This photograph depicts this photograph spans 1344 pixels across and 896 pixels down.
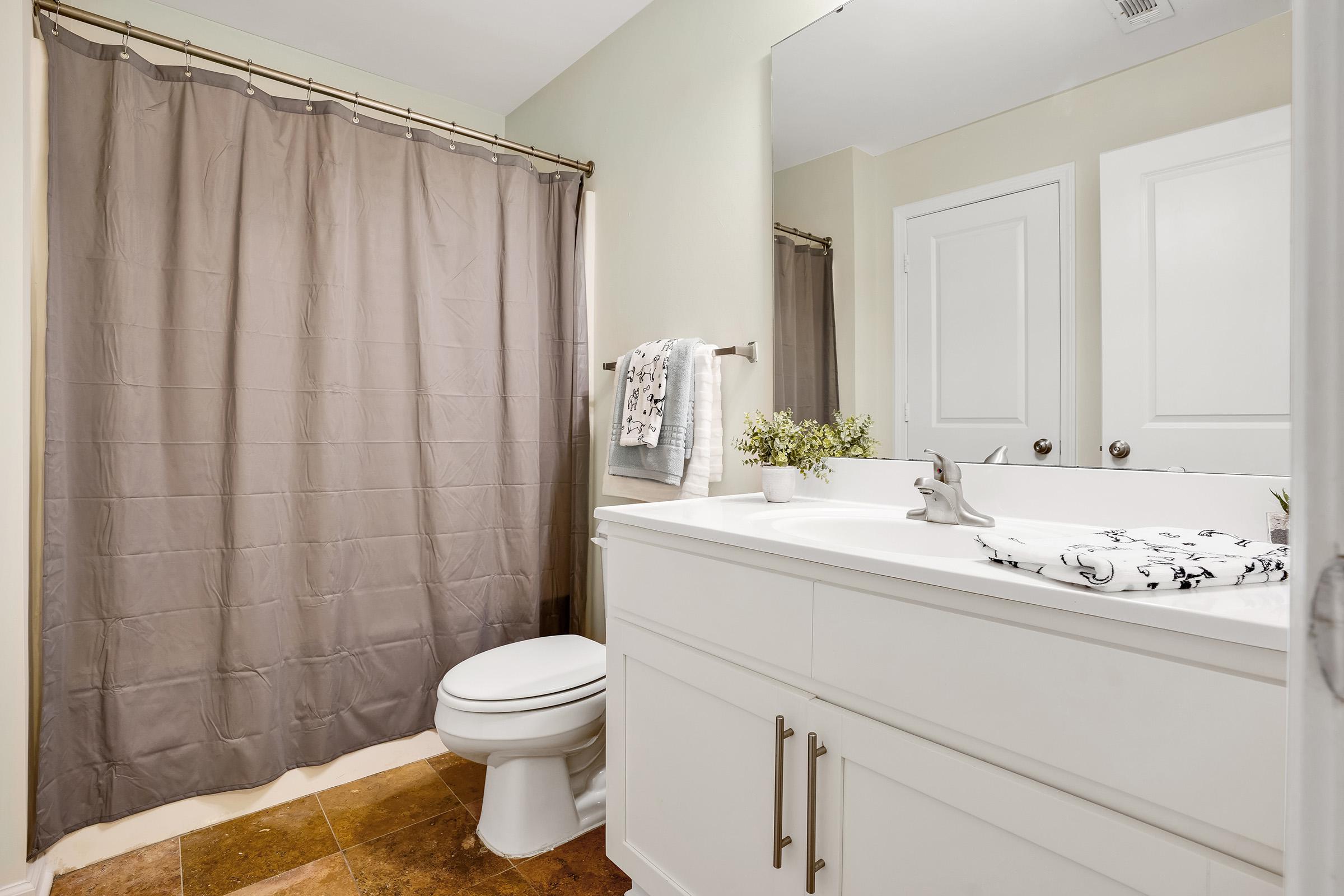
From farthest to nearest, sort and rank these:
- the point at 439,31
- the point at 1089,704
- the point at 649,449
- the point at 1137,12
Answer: the point at 439,31, the point at 649,449, the point at 1137,12, the point at 1089,704

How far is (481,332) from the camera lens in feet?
7.06

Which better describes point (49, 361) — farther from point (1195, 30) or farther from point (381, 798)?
point (1195, 30)

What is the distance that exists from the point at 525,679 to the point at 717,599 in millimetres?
747

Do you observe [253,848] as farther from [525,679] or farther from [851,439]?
[851,439]

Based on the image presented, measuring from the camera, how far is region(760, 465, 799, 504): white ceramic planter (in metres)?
1.61

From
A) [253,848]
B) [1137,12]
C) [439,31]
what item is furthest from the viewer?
[439,31]

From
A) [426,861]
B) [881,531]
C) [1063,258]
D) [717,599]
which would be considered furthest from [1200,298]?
[426,861]

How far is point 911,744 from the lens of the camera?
36.1 inches

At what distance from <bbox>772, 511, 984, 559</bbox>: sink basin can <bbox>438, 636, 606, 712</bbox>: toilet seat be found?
682 mm

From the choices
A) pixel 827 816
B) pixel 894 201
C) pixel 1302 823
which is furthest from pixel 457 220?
pixel 1302 823

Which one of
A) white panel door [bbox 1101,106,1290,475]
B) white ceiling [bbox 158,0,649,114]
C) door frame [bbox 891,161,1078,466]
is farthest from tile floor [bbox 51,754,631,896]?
white ceiling [bbox 158,0,649,114]

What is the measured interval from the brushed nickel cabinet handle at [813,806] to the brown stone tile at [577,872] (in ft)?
2.27

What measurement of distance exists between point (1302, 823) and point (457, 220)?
2257mm

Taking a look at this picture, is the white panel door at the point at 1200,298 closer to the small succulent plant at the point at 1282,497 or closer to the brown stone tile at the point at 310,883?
the small succulent plant at the point at 1282,497
